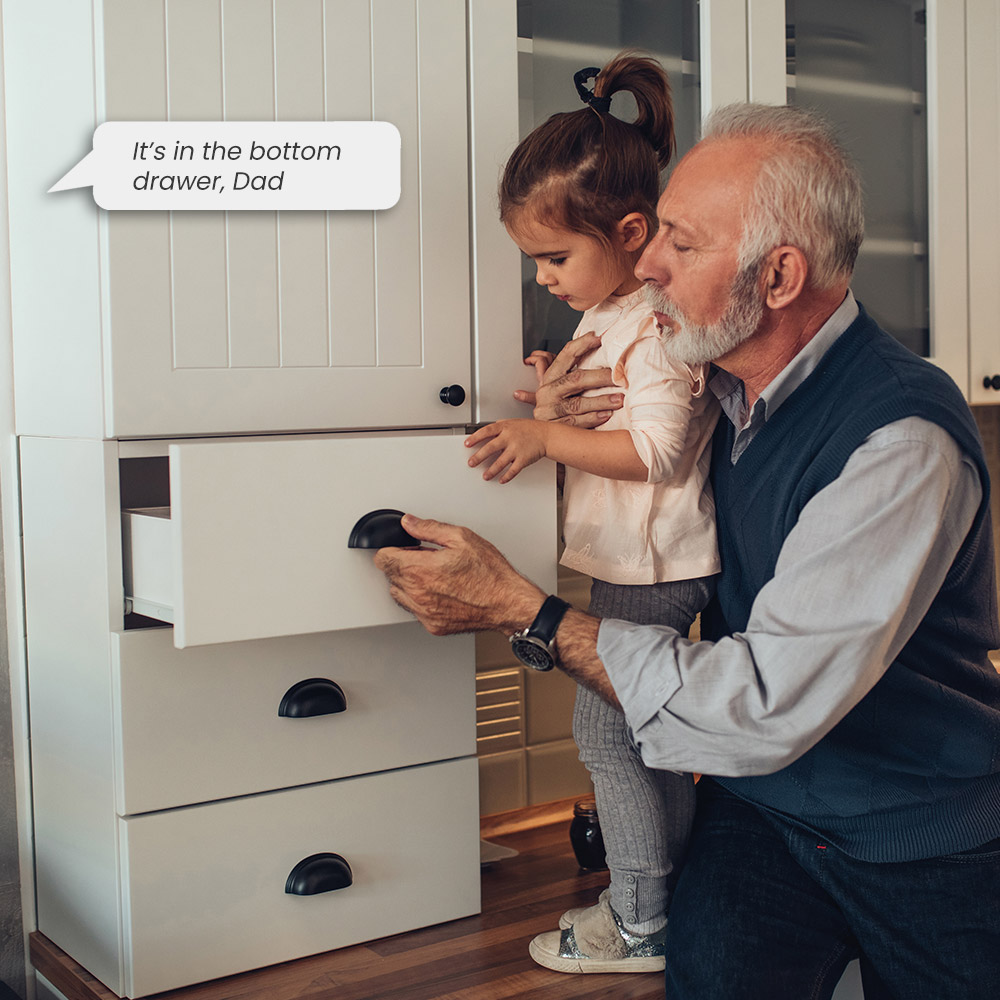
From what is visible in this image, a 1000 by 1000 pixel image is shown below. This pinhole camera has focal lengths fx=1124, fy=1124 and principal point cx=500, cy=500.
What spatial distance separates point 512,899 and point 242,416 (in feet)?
2.39

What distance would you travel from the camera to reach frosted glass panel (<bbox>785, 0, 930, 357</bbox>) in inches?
67.5

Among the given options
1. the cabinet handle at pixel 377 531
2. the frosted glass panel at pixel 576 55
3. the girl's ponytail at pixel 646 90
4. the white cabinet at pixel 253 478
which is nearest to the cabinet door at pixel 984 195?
the frosted glass panel at pixel 576 55

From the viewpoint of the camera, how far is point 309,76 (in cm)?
123

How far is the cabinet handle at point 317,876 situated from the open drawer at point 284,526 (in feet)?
1.14

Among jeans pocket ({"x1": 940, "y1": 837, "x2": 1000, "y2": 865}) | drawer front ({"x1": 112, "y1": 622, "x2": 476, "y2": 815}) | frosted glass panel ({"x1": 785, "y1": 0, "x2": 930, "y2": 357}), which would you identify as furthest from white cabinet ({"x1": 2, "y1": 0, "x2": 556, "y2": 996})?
frosted glass panel ({"x1": 785, "y1": 0, "x2": 930, "y2": 357})

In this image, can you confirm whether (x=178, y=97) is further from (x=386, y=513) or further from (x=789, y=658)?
(x=789, y=658)

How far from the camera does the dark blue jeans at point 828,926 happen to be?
1.07 metres

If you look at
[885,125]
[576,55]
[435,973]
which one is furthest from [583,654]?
[885,125]

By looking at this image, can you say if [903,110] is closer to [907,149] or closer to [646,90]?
[907,149]

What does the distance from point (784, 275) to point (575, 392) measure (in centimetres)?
29

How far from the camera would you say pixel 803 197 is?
1106mm

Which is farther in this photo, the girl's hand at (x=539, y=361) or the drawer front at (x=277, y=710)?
the girl's hand at (x=539, y=361)

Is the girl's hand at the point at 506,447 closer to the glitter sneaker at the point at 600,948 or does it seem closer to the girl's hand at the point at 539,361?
the girl's hand at the point at 539,361

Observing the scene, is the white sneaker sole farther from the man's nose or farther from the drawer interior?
the man's nose
